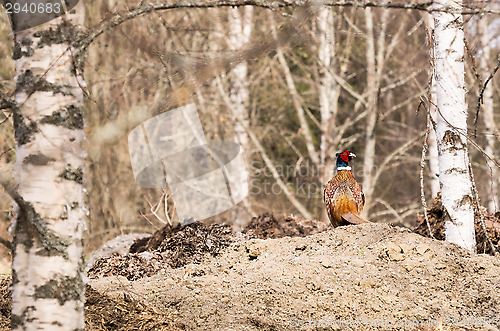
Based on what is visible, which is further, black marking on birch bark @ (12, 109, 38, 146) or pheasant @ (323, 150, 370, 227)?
pheasant @ (323, 150, 370, 227)

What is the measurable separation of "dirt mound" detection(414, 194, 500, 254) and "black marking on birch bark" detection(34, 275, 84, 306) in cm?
316

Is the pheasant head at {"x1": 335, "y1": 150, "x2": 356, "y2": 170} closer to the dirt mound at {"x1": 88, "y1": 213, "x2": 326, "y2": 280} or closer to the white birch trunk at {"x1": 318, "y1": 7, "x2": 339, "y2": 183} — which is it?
the dirt mound at {"x1": 88, "y1": 213, "x2": 326, "y2": 280}

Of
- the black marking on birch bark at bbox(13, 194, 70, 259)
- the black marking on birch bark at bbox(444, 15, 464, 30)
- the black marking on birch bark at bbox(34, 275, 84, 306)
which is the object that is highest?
the black marking on birch bark at bbox(444, 15, 464, 30)

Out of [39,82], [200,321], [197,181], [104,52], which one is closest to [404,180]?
[197,181]

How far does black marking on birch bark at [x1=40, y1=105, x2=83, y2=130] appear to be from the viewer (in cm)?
229

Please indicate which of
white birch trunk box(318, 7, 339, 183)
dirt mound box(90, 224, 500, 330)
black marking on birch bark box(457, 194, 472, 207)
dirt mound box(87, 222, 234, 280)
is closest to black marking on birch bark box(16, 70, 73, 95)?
dirt mound box(90, 224, 500, 330)

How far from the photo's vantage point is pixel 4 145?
5508 mm

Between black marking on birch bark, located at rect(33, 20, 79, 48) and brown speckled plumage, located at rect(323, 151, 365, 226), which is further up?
black marking on birch bark, located at rect(33, 20, 79, 48)

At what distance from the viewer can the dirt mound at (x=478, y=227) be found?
4.51 metres

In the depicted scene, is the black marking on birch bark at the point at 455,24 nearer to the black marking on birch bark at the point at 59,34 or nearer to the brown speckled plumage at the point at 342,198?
the brown speckled plumage at the point at 342,198

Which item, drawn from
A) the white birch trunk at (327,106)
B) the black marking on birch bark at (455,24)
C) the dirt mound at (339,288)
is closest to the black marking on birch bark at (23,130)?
the dirt mound at (339,288)

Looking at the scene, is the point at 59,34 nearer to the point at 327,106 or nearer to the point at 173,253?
the point at 173,253

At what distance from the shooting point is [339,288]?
11.1ft

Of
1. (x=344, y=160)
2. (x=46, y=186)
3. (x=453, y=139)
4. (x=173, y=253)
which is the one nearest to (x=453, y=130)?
(x=453, y=139)
